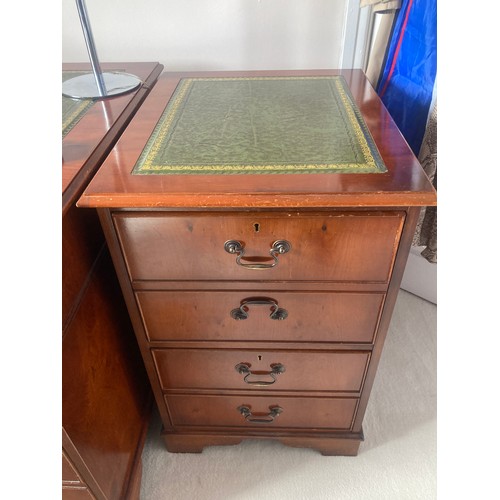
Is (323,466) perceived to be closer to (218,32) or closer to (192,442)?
(192,442)

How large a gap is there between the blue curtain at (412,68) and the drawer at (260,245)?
0.56 m

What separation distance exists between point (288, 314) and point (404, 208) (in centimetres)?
29

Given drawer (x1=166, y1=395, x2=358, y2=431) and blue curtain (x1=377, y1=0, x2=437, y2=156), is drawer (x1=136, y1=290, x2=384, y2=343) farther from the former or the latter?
blue curtain (x1=377, y1=0, x2=437, y2=156)

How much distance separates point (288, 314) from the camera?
31.1 inches

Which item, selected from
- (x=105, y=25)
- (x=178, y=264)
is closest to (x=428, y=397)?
(x=178, y=264)

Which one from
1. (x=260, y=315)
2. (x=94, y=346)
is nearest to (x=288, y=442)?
(x=260, y=315)

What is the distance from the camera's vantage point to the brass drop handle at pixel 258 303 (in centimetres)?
76

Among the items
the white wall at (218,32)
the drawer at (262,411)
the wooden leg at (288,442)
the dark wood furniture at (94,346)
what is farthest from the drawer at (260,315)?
the white wall at (218,32)

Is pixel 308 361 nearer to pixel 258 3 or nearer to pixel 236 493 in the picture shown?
pixel 236 493

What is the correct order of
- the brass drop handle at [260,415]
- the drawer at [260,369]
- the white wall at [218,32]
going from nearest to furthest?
the drawer at [260,369]
the brass drop handle at [260,415]
the white wall at [218,32]

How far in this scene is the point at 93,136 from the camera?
0.79 metres

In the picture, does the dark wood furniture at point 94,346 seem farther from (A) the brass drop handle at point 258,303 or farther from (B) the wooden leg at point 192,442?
(A) the brass drop handle at point 258,303

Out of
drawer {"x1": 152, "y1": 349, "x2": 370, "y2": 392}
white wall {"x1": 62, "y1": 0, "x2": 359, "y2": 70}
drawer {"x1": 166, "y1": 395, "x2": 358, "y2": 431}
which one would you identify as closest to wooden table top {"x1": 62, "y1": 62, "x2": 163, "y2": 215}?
white wall {"x1": 62, "y1": 0, "x2": 359, "y2": 70}

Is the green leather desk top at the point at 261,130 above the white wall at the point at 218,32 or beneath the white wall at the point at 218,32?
beneath
